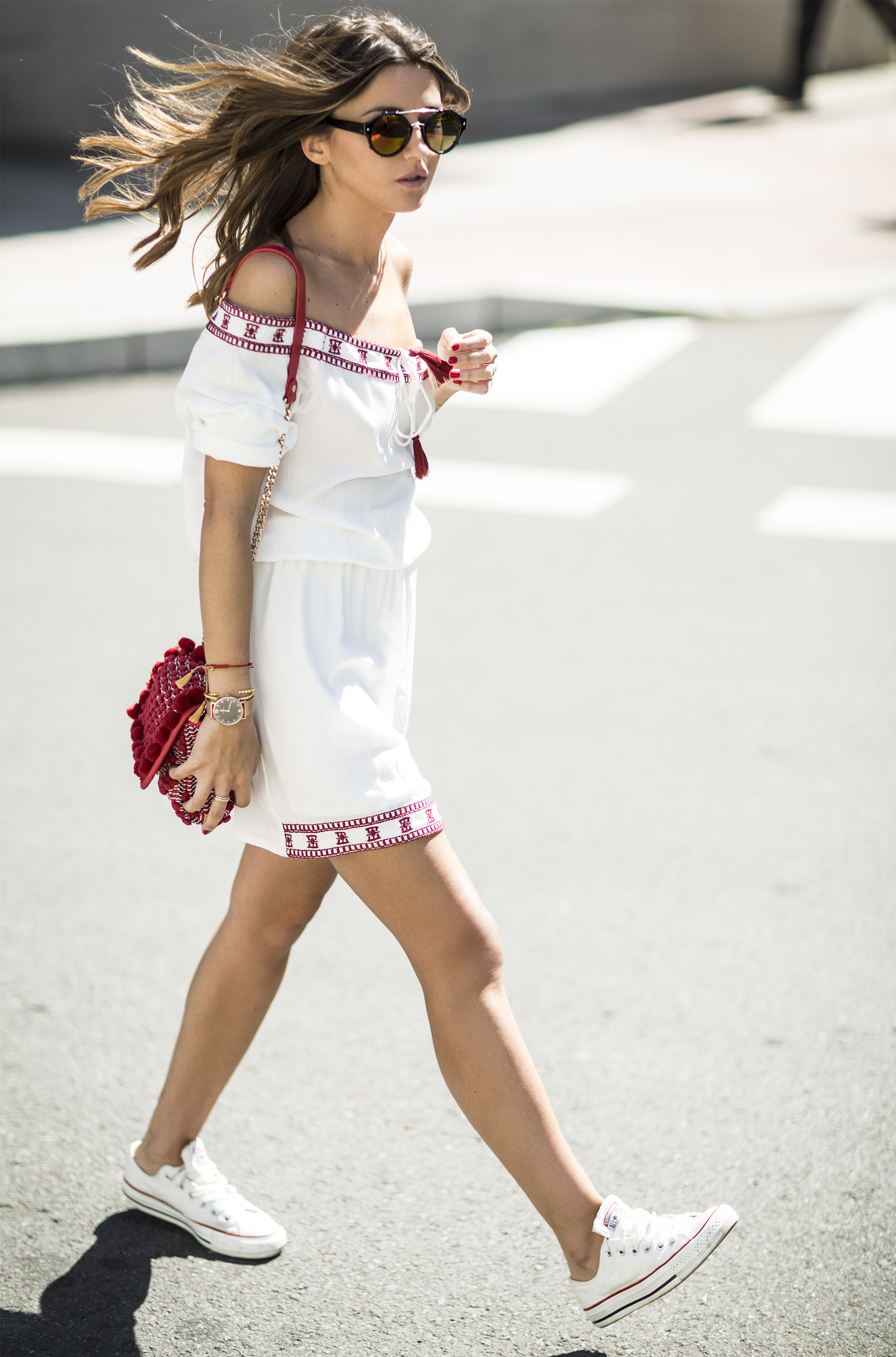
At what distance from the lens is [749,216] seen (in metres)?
12.4

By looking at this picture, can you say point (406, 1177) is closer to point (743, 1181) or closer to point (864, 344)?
point (743, 1181)

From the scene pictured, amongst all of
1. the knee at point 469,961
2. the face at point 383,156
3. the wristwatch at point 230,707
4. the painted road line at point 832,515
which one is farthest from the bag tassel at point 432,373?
the painted road line at point 832,515

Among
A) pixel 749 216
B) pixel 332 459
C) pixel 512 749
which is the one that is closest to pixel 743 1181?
pixel 332 459

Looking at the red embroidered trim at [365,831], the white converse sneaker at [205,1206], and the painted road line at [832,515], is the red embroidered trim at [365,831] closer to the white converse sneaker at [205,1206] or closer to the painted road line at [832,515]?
the white converse sneaker at [205,1206]

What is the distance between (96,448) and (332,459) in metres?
5.06

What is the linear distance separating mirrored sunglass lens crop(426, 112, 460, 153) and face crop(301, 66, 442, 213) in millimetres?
12

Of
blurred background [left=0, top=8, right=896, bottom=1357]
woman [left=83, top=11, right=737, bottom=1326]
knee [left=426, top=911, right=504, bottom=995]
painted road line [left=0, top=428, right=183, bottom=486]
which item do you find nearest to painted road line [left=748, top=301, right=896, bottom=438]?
blurred background [left=0, top=8, right=896, bottom=1357]

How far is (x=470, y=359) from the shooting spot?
2.27 m

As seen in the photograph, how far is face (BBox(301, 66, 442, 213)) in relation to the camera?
207 cm

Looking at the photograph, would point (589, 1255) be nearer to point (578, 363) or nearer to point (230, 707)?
point (230, 707)

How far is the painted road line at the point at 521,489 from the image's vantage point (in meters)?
6.18

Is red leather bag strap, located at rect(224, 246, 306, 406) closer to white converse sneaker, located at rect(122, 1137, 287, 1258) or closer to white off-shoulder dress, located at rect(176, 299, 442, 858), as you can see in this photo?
white off-shoulder dress, located at rect(176, 299, 442, 858)

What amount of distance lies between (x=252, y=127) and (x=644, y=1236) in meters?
1.77

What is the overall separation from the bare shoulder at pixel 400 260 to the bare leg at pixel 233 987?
3.15 ft
